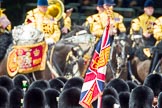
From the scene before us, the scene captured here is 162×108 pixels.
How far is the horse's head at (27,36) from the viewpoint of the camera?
52.4 ft

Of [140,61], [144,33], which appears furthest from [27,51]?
[144,33]

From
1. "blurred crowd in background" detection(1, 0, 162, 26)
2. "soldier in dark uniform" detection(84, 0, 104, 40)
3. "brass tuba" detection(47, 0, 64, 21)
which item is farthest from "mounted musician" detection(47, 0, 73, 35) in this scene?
"blurred crowd in background" detection(1, 0, 162, 26)

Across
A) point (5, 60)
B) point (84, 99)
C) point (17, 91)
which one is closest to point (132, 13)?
point (5, 60)

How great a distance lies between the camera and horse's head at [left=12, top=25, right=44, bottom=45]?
16.0m

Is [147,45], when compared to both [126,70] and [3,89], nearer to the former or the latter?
[126,70]

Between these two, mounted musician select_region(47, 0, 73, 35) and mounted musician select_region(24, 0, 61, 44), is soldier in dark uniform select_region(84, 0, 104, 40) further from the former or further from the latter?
mounted musician select_region(24, 0, 61, 44)

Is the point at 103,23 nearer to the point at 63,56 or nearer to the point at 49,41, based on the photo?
the point at 63,56

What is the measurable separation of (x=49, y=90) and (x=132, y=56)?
7117mm

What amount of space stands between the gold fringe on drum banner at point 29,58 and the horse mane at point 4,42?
1294mm

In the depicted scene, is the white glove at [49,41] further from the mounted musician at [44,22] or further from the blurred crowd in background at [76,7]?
the blurred crowd in background at [76,7]

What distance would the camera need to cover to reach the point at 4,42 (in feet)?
58.5

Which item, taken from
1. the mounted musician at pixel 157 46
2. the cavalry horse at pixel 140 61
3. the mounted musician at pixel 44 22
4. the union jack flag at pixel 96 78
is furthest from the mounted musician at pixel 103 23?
the union jack flag at pixel 96 78

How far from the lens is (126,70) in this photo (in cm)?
1966

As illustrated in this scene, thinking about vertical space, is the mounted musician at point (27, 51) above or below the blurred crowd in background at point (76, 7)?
above
